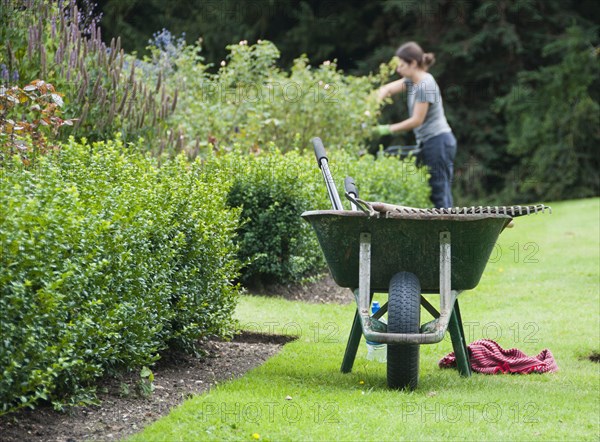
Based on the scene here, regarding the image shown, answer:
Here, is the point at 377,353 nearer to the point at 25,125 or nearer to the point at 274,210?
the point at 274,210

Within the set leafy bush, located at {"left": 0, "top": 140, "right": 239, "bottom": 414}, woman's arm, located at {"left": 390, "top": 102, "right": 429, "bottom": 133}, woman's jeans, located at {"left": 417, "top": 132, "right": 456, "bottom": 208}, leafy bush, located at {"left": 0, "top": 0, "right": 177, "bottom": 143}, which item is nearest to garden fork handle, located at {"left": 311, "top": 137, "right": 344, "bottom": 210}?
A: leafy bush, located at {"left": 0, "top": 140, "right": 239, "bottom": 414}

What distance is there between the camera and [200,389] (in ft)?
14.7

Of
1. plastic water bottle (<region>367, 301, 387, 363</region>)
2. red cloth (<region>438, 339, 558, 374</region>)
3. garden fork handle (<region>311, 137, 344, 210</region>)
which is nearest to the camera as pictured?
garden fork handle (<region>311, 137, 344, 210</region>)

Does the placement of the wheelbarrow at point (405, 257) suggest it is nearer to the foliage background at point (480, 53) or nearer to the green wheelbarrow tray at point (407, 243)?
the green wheelbarrow tray at point (407, 243)

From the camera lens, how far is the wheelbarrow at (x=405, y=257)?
439 cm

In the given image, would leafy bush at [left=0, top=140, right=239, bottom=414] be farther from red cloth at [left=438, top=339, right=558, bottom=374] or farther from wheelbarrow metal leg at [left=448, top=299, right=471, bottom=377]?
red cloth at [left=438, top=339, right=558, bottom=374]

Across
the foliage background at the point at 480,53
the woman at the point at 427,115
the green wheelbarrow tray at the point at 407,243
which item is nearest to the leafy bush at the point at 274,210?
the woman at the point at 427,115

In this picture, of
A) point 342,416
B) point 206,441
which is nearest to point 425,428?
point 342,416

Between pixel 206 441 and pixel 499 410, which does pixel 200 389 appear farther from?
pixel 499 410

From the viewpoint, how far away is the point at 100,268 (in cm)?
382

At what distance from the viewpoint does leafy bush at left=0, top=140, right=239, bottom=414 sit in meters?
3.34

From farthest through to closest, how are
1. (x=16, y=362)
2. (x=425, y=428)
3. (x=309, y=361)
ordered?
(x=309, y=361) < (x=425, y=428) < (x=16, y=362)

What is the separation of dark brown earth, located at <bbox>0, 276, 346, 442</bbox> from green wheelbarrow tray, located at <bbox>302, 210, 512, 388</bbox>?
85cm

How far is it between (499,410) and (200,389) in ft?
4.68
